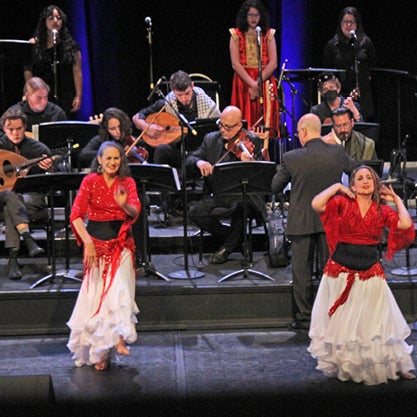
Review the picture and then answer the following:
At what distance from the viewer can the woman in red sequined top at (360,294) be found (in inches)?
212

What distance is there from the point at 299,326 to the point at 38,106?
357 centimetres

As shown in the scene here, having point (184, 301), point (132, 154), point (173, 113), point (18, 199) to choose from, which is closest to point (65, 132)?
point (132, 154)

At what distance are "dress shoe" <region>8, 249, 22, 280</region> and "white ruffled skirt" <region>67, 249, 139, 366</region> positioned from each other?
4.94 ft

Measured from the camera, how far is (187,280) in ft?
23.1

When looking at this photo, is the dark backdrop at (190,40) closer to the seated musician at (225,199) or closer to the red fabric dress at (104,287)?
the seated musician at (225,199)

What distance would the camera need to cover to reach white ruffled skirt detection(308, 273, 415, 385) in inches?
211

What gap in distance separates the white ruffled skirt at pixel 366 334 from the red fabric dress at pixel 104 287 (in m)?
1.36

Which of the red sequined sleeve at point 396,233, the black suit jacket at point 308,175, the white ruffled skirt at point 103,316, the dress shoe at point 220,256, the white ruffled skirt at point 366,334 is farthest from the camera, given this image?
the dress shoe at point 220,256

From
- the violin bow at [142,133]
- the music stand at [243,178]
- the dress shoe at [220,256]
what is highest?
the violin bow at [142,133]

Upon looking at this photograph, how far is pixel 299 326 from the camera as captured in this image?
677 centimetres

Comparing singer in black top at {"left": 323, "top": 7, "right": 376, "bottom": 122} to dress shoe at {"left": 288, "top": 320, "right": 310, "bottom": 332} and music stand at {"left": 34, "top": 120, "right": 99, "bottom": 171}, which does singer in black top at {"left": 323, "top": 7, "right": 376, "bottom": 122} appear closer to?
music stand at {"left": 34, "top": 120, "right": 99, "bottom": 171}

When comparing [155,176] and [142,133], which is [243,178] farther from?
[142,133]

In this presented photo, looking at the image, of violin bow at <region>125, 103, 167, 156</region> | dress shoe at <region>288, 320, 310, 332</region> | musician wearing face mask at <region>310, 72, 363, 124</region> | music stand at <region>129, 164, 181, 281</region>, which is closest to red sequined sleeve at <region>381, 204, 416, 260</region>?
dress shoe at <region>288, 320, 310, 332</region>

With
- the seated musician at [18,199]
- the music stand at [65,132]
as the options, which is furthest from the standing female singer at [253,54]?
the seated musician at [18,199]
